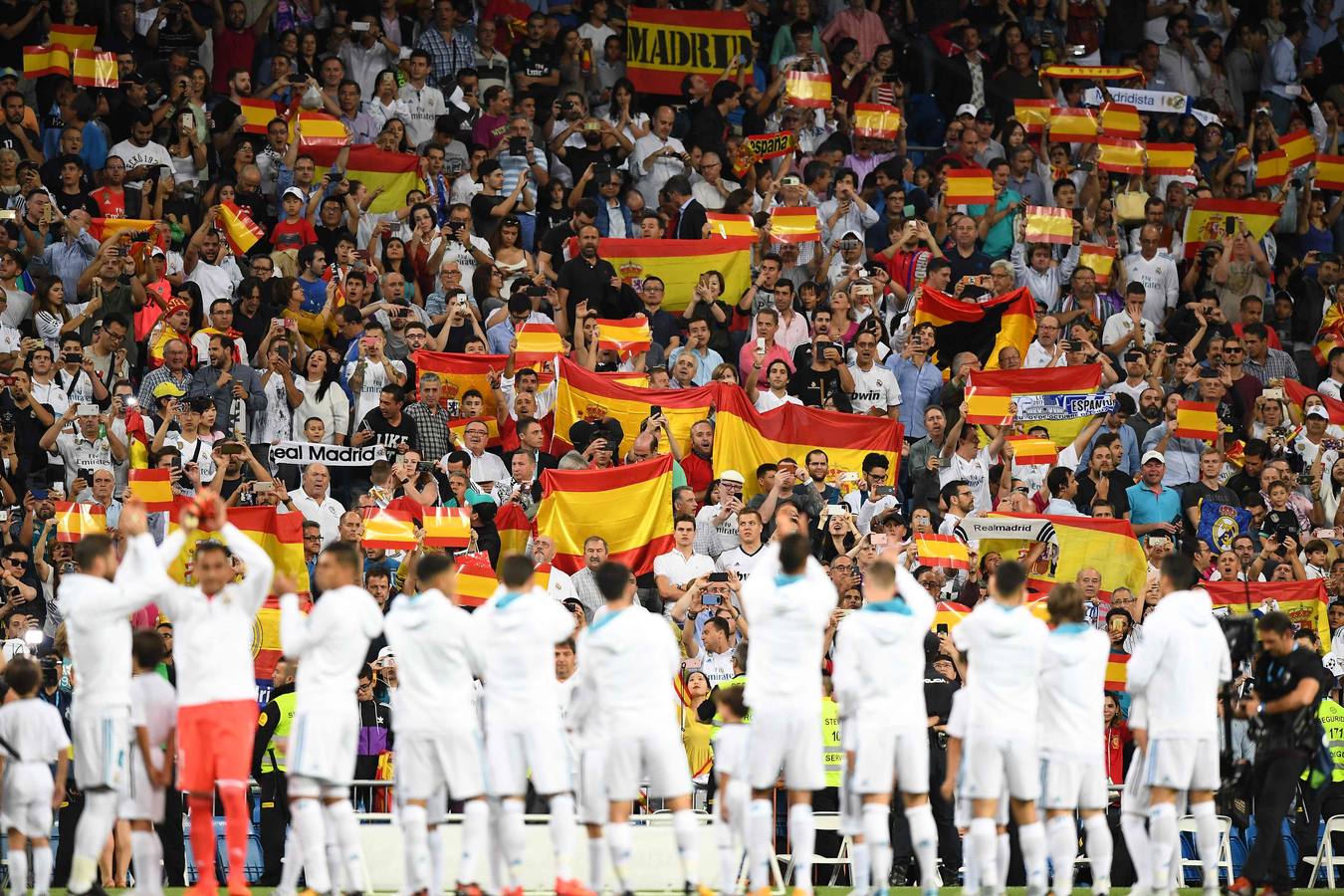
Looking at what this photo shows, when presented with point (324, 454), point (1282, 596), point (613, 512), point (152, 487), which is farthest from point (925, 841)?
point (324, 454)

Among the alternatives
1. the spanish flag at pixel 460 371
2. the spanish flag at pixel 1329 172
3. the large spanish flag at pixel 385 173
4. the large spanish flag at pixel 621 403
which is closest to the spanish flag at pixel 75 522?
the spanish flag at pixel 460 371

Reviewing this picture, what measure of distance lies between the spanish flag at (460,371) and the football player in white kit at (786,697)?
863 cm

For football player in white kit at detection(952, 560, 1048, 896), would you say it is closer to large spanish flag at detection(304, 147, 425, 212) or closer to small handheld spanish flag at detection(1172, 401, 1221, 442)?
small handheld spanish flag at detection(1172, 401, 1221, 442)

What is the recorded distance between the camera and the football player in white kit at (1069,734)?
1459 centimetres

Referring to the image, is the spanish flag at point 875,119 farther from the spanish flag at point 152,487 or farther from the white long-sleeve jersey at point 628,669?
the white long-sleeve jersey at point 628,669

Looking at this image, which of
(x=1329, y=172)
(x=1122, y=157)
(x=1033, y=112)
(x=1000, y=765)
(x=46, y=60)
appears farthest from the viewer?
(x=1329, y=172)

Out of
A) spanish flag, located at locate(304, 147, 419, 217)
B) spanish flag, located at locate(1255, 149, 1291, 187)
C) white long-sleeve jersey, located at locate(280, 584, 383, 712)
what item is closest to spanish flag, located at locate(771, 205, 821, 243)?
spanish flag, located at locate(304, 147, 419, 217)

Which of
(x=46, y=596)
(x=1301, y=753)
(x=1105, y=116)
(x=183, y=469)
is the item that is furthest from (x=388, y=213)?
(x=1301, y=753)

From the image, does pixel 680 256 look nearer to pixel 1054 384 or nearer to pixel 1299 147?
pixel 1054 384

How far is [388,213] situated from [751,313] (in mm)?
4356

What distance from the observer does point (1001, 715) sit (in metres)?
14.3

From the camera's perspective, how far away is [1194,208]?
90.5 ft

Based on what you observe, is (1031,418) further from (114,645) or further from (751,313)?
(114,645)

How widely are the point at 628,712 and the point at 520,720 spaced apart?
2.32 feet
